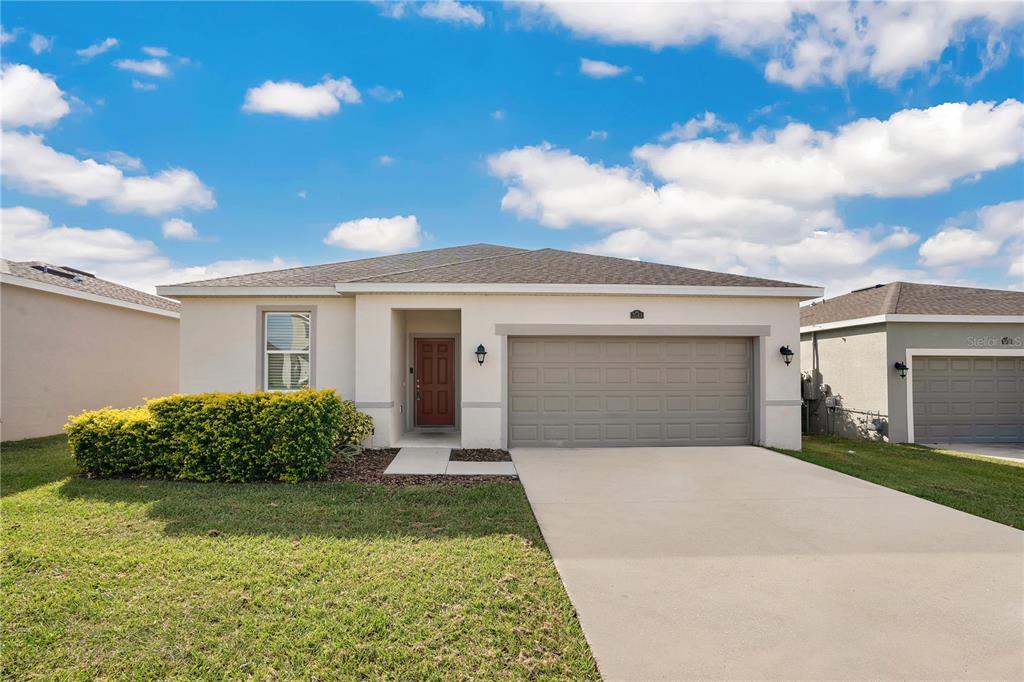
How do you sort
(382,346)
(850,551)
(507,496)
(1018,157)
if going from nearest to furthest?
(850,551), (507,496), (382,346), (1018,157)

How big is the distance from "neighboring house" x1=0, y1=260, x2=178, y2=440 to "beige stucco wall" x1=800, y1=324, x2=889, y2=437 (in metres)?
18.2

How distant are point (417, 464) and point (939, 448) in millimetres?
11169

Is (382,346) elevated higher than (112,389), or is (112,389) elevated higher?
(382,346)

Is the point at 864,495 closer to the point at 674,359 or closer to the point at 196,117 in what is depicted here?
the point at 674,359

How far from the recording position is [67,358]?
11078mm

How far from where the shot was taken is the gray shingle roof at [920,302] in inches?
455

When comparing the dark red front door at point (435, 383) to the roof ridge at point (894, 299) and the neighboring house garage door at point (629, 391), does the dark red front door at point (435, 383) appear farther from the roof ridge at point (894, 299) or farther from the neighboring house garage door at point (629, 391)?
the roof ridge at point (894, 299)

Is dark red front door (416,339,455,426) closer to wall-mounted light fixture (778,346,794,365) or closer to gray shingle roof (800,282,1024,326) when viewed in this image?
wall-mounted light fixture (778,346,794,365)

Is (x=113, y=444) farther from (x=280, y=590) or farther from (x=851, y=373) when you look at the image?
(x=851, y=373)

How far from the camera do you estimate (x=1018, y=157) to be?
10.6 metres

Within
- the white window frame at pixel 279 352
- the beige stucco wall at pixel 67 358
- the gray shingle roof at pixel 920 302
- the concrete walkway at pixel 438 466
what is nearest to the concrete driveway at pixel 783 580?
the concrete walkway at pixel 438 466

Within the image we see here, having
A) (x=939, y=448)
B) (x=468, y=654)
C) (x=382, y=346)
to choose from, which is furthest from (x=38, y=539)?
(x=939, y=448)

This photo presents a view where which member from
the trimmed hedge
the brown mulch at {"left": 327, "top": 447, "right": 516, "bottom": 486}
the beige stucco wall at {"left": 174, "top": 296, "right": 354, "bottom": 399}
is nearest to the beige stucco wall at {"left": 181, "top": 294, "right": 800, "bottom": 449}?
the beige stucco wall at {"left": 174, "top": 296, "right": 354, "bottom": 399}

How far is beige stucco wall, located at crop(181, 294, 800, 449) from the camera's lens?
9.16m
